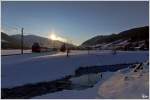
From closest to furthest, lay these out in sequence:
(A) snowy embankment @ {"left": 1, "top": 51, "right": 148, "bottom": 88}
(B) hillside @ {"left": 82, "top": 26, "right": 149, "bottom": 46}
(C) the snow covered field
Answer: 1. (C) the snow covered field
2. (A) snowy embankment @ {"left": 1, "top": 51, "right": 148, "bottom": 88}
3. (B) hillside @ {"left": 82, "top": 26, "right": 149, "bottom": 46}

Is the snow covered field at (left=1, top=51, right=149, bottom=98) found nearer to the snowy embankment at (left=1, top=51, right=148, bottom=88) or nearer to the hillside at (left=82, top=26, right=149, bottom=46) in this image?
the snowy embankment at (left=1, top=51, right=148, bottom=88)

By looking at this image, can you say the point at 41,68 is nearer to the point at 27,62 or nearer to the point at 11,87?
the point at 27,62

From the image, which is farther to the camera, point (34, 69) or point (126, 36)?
point (126, 36)

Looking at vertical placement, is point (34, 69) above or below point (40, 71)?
above

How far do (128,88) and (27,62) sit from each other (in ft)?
37.5

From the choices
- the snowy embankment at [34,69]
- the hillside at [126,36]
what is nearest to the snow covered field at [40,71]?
the snowy embankment at [34,69]

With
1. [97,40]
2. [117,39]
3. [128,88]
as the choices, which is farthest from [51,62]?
[97,40]

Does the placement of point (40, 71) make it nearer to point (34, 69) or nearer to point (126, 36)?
point (34, 69)

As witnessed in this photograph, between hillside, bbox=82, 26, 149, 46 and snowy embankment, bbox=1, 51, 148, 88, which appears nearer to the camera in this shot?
snowy embankment, bbox=1, 51, 148, 88

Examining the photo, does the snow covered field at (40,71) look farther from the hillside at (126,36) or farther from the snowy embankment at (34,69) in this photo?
the hillside at (126,36)

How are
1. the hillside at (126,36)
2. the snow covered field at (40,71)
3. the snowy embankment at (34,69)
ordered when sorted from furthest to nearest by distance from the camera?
the hillside at (126,36) < the snowy embankment at (34,69) < the snow covered field at (40,71)

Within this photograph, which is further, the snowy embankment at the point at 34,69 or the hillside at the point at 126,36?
the hillside at the point at 126,36

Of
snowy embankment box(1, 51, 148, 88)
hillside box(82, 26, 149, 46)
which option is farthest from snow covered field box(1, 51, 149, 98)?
hillside box(82, 26, 149, 46)

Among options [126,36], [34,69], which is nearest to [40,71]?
[34,69]
